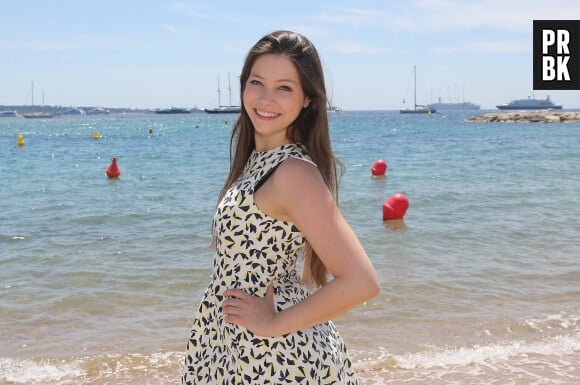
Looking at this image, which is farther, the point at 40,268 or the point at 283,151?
the point at 40,268

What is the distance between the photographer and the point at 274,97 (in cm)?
193

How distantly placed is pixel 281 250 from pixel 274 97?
428 mm

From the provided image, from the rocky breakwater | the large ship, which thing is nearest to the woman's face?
the rocky breakwater

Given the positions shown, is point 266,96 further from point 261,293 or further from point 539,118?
→ point 539,118

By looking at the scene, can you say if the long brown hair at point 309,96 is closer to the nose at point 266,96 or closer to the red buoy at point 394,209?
the nose at point 266,96

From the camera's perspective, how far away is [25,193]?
15.1 m

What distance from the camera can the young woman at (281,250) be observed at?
178 cm


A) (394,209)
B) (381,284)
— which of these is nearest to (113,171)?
(394,209)

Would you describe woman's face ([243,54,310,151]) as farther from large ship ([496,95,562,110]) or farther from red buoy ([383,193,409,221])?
large ship ([496,95,562,110])

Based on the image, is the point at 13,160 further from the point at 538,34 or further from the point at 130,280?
the point at 130,280

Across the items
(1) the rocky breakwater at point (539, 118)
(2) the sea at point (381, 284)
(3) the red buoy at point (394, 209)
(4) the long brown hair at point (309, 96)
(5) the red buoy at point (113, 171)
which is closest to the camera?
(4) the long brown hair at point (309, 96)

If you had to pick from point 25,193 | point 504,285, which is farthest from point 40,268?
point 25,193

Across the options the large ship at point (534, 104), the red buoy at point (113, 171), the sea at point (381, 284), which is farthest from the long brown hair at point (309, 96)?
the large ship at point (534, 104)

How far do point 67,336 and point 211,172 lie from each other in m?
14.8
